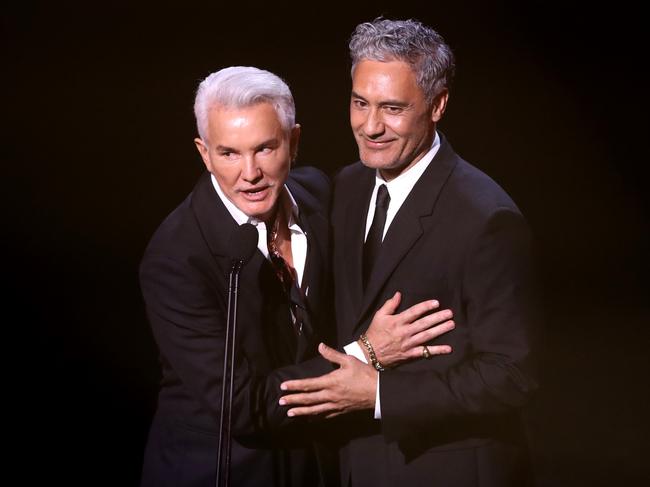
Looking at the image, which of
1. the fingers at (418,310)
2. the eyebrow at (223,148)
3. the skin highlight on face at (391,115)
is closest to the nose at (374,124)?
the skin highlight on face at (391,115)

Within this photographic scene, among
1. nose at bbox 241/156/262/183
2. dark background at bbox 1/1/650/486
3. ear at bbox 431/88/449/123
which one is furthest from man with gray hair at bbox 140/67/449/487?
dark background at bbox 1/1/650/486

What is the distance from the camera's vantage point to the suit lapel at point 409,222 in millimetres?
2867

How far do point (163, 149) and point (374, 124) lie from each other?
963 millimetres

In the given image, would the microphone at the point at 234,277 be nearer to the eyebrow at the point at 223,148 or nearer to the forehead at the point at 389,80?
the eyebrow at the point at 223,148

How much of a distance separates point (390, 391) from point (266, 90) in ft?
3.16

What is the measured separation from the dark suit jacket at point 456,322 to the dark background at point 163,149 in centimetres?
68

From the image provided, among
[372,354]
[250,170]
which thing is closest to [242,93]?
[250,170]

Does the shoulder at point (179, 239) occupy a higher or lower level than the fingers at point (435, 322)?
higher

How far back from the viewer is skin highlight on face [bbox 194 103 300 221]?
9.14 feet

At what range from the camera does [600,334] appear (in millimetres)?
3904

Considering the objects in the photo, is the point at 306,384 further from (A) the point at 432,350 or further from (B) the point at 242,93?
(B) the point at 242,93

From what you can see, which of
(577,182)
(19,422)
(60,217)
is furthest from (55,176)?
(577,182)

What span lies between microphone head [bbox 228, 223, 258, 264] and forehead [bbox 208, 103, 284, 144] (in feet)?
0.97

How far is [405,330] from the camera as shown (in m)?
2.86
